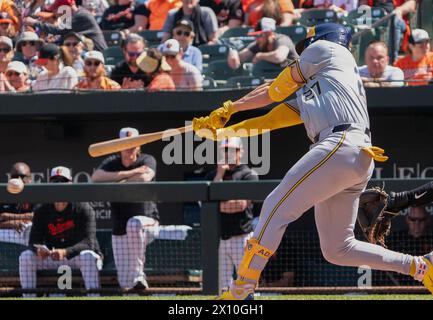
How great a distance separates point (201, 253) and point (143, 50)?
315 centimetres

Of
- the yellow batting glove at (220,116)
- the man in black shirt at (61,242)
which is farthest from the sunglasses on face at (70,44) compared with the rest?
the yellow batting glove at (220,116)

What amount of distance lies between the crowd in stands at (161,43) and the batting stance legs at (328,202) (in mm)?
3605

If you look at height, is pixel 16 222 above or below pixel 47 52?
below

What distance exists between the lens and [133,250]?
25.8 feet

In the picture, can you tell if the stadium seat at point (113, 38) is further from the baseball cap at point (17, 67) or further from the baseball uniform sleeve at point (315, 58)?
the baseball uniform sleeve at point (315, 58)

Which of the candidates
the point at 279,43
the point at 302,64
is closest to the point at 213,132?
the point at 302,64

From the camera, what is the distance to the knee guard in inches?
212

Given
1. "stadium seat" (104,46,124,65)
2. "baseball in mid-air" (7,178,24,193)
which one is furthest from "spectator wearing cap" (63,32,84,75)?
"baseball in mid-air" (7,178,24,193)

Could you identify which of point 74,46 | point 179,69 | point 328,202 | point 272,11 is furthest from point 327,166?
point 74,46

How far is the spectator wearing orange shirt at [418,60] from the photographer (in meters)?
9.09

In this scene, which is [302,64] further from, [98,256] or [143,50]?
[143,50]

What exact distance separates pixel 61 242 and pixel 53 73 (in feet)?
8.38

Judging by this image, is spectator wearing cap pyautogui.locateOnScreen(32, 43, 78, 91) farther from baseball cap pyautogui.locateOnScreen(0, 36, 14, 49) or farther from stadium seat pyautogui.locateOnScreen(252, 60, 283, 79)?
stadium seat pyautogui.locateOnScreen(252, 60, 283, 79)

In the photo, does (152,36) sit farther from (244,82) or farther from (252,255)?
(252,255)
